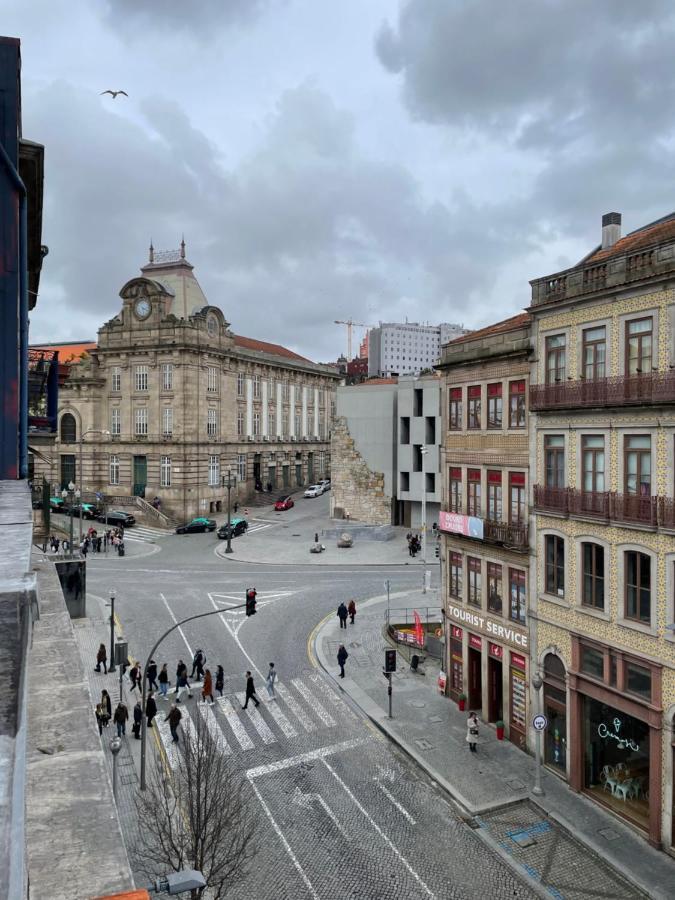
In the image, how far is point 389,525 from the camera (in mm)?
65375

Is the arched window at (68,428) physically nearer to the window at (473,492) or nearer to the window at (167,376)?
the window at (167,376)

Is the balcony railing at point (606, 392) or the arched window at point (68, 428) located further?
the arched window at point (68, 428)

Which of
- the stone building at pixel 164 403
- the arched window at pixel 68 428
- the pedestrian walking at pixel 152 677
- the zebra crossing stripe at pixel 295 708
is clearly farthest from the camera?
the arched window at pixel 68 428

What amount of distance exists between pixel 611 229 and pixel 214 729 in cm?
2369

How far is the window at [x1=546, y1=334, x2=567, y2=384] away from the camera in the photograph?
22.4 metres

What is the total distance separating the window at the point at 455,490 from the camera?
2795 cm

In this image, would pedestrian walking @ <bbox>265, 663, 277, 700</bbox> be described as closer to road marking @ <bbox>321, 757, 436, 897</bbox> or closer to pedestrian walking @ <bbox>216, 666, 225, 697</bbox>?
pedestrian walking @ <bbox>216, 666, 225, 697</bbox>

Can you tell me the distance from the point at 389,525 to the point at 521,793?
4478cm

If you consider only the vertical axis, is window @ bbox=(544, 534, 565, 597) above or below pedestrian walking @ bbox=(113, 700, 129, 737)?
above

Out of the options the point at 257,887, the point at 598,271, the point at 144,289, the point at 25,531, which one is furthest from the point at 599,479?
the point at 144,289

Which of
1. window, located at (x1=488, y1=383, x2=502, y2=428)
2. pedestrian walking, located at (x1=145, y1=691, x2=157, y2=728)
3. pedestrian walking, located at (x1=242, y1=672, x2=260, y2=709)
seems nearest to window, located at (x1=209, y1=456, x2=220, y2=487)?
pedestrian walking, located at (x1=242, y1=672, x2=260, y2=709)

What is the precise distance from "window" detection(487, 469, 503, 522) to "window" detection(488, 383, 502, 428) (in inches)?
74.4

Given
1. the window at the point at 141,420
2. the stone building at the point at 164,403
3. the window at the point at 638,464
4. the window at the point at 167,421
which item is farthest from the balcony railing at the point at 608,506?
the window at the point at 141,420

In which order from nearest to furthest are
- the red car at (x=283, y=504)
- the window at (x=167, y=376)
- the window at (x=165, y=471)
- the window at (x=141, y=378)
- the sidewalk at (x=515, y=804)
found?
the sidewalk at (x=515, y=804) < the window at (x=165, y=471) < the window at (x=167, y=376) < the window at (x=141, y=378) < the red car at (x=283, y=504)
